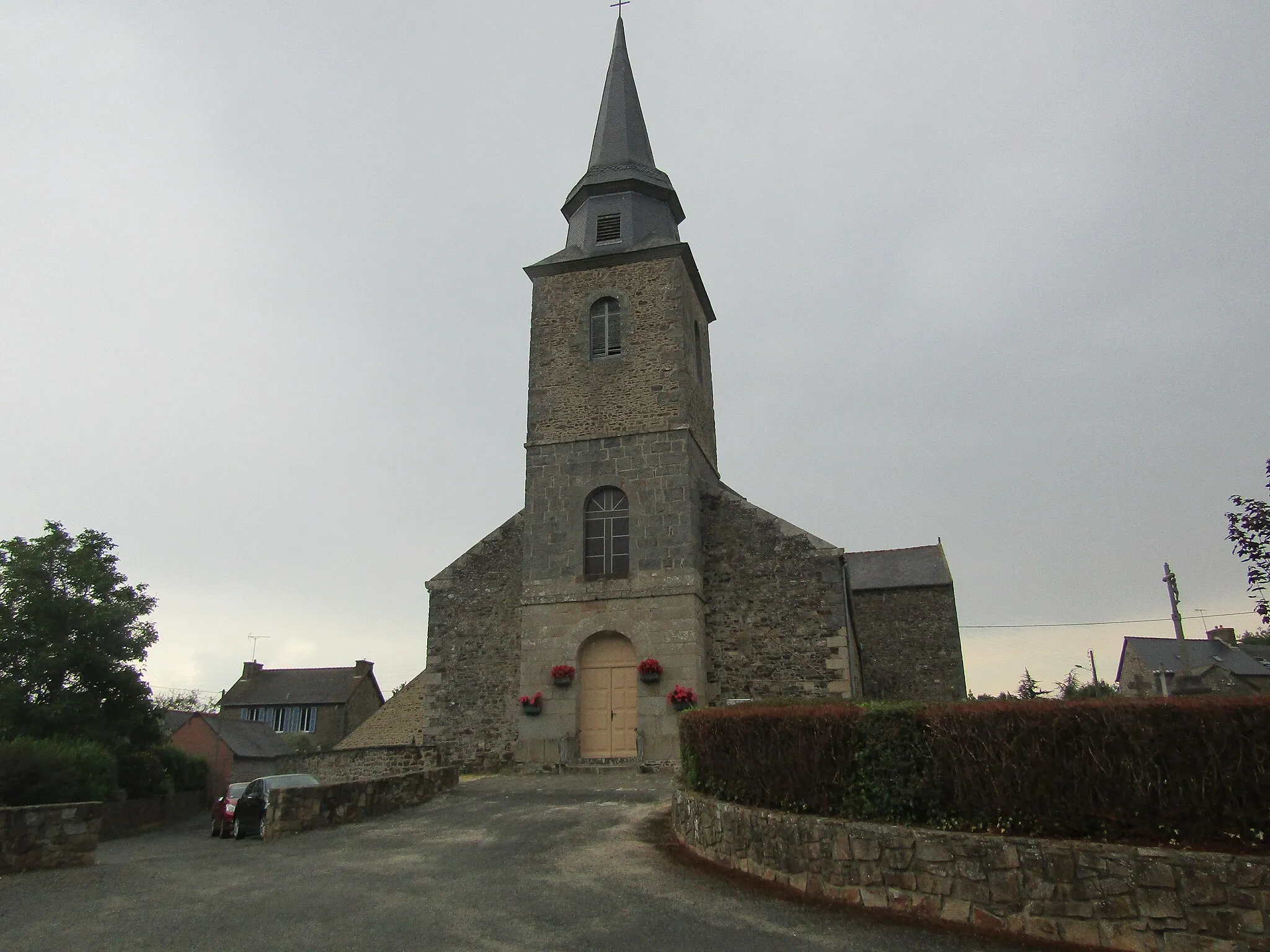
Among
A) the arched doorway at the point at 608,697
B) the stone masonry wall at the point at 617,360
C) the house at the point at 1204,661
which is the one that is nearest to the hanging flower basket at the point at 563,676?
the arched doorway at the point at 608,697

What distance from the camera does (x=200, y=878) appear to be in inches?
357

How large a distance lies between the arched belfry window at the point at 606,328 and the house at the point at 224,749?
78.1 ft

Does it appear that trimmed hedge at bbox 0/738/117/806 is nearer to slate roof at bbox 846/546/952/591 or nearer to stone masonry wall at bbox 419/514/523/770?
stone masonry wall at bbox 419/514/523/770

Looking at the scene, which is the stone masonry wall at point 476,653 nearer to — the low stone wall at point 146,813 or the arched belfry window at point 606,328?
the arched belfry window at point 606,328

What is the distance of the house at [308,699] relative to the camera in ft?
162

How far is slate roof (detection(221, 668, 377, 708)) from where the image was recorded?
5041 cm

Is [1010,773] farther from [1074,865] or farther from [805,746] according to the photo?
[805,746]

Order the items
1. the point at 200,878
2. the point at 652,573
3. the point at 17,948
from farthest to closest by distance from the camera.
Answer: the point at 652,573 → the point at 200,878 → the point at 17,948

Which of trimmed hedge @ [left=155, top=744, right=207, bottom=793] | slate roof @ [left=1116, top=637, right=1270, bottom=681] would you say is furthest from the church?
slate roof @ [left=1116, top=637, right=1270, bottom=681]

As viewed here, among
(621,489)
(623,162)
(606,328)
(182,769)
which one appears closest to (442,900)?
(621,489)

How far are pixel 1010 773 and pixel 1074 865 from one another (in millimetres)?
732

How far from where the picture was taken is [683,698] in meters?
17.0

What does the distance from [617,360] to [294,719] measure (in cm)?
3970

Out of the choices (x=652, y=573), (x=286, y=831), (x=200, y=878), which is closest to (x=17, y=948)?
(x=200, y=878)
